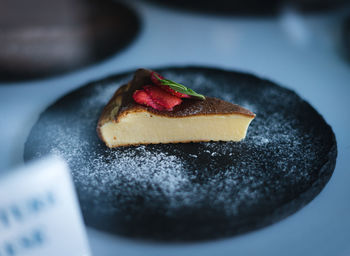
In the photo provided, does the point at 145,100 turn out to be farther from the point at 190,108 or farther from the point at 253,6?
the point at 253,6

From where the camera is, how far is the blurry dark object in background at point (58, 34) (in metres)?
2.07

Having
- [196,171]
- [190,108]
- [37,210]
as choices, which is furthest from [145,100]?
[37,210]

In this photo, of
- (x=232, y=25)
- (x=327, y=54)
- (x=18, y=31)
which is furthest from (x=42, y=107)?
(x=327, y=54)

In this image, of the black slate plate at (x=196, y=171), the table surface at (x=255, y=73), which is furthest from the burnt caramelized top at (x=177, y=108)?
the table surface at (x=255, y=73)

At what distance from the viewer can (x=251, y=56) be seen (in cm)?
237

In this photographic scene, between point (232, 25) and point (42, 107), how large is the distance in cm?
162

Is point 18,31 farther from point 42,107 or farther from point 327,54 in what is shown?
point 327,54

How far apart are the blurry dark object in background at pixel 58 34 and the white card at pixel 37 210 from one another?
1.29 metres

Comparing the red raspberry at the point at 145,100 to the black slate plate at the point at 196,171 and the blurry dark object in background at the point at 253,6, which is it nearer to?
the black slate plate at the point at 196,171

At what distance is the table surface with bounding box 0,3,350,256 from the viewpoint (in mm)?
1109

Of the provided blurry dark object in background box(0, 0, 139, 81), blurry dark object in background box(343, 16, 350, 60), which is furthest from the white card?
blurry dark object in background box(343, 16, 350, 60)

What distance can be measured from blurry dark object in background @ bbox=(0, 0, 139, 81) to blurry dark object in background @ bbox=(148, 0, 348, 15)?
0.62 metres

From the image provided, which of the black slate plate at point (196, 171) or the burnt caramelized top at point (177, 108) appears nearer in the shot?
the black slate plate at point (196, 171)

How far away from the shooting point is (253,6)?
2838mm
